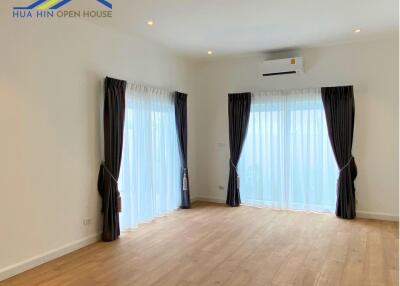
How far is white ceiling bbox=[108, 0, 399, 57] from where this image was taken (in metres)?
3.79

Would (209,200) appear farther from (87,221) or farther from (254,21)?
(254,21)

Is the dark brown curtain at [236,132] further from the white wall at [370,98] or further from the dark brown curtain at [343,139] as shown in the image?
the dark brown curtain at [343,139]

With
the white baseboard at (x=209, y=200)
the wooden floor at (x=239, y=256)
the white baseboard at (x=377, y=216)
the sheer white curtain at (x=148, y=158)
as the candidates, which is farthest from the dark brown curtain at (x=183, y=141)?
the white baseboard at (x=377, y=216)

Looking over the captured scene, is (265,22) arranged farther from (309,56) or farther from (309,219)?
(309,219)

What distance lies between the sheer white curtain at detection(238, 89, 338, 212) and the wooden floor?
0.65 metres

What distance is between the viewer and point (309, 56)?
5.75m

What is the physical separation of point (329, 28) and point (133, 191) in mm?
3896

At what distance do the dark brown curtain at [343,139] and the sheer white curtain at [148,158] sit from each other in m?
2.87

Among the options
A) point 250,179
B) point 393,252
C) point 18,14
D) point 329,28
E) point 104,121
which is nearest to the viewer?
point 18,14

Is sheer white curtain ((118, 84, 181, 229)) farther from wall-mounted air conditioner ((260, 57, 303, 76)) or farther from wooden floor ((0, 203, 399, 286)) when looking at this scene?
wall-mounted air conditioner ((260, 57, 303, 76))

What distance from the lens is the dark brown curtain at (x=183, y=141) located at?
604cm

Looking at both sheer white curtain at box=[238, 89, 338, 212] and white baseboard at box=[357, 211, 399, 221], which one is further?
sheer white curtain at box=[238, 89, 338, 212]

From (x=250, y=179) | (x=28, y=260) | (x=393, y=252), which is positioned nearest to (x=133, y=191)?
(x=28, y=260)

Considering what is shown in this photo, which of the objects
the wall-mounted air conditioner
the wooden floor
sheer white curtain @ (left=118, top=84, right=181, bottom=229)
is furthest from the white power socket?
the wall-mounted air conditioner
